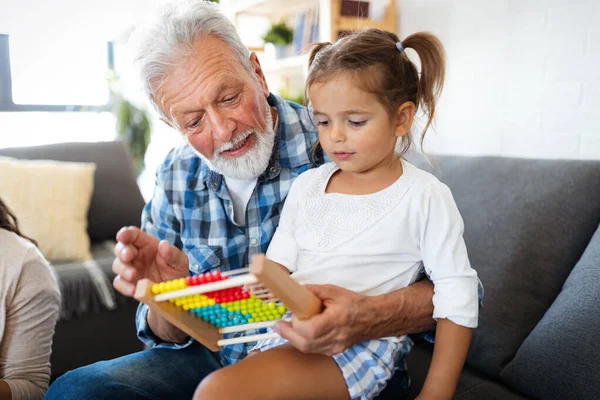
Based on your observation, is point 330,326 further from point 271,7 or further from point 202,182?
point 271,7

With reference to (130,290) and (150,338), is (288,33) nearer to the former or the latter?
(150,338)

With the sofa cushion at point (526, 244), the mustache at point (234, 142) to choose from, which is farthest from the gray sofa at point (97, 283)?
the sofa cushion at point (526, 244)

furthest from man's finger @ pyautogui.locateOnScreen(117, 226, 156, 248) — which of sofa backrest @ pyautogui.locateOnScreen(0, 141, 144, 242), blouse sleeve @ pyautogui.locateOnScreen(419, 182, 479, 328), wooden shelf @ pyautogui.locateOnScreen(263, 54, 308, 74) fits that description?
wooden shelf @ pyautogui.locateOnScreen(263, 54, 308, 74)

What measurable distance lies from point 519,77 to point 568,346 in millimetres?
1312

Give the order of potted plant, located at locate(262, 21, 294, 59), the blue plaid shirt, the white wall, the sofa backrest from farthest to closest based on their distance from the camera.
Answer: potted plant, located at locate(262, 21, 294, 59) → the sofa backrest → the white wall → the blue plaid shirt

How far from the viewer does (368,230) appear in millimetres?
1161

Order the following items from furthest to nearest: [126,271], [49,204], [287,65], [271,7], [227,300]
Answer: [271,7], [287,65], [49,204], [126,271], [227,300]

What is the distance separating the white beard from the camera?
1.42 m

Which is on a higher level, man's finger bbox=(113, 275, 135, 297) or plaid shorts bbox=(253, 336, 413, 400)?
man's finger bbox=(113, 275, 135, 297)

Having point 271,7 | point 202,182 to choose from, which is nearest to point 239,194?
point 202,182

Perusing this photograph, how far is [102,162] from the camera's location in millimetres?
3164

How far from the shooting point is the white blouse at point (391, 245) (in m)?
1.10

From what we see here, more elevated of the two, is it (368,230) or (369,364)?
(368,230)

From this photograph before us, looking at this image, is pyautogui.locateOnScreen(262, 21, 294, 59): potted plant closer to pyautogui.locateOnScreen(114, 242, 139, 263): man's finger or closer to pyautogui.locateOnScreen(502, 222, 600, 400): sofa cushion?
pyautogui.locateOnScreen(502, 222, 600, 400): sofa cushion
